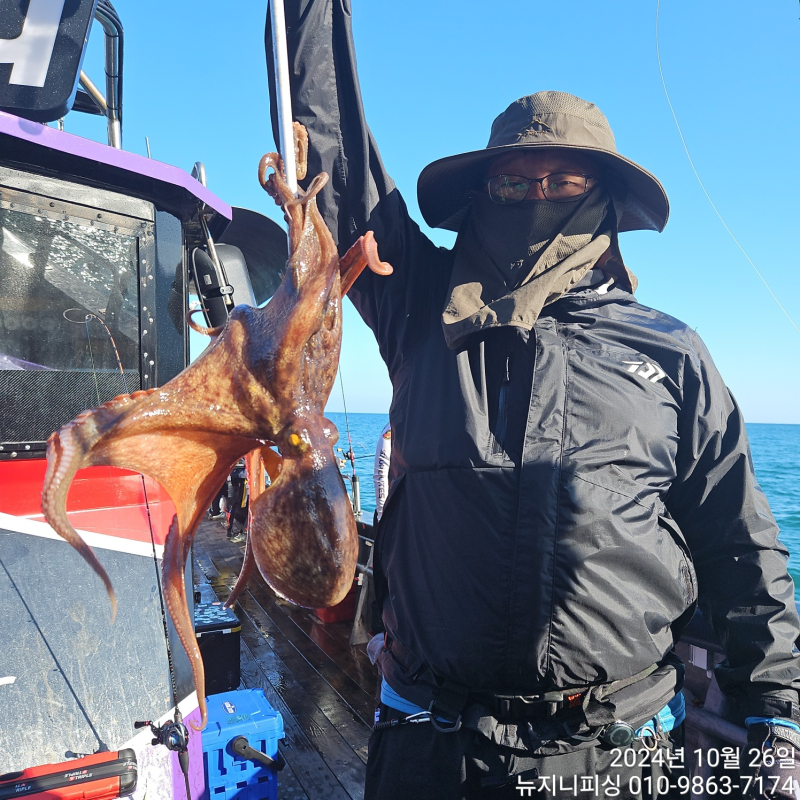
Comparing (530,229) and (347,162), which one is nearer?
(347,162)

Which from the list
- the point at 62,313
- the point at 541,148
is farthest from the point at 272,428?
the point at 62,313

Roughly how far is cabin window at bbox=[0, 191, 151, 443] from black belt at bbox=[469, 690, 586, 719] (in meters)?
2.06

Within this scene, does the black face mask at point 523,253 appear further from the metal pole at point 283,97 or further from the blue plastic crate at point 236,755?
the blue plastic crate at point 236,755

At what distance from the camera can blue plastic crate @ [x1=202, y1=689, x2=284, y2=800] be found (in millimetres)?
3268

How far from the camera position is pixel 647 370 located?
216 cm

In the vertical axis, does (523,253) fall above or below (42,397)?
above

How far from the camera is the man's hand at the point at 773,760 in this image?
1940 mm

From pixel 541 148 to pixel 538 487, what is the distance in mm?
1283

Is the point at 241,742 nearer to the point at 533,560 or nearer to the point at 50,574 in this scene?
the point at 50,574

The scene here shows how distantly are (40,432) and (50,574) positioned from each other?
592mm

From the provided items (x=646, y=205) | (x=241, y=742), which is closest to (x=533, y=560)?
(x=646, y=205)

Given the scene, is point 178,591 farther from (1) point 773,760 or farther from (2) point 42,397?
(1) point 773,760

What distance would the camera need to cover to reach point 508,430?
6.63ft

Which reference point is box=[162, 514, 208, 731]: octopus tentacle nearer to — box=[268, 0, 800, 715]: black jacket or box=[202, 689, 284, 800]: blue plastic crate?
box=[268, 0, 800, 715]: black jacket
